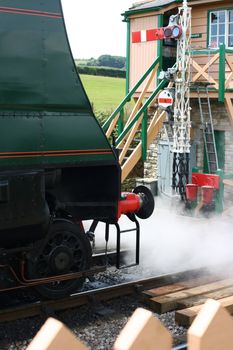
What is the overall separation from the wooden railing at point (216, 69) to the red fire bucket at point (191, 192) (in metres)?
2.06

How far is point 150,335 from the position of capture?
203cm

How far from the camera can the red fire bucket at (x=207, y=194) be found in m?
11.6

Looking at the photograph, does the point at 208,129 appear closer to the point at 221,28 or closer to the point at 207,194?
the point at 207,194

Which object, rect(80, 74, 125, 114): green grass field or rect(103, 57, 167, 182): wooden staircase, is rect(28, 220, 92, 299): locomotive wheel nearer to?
rect(103, 57, 167, 182): wooden staircase

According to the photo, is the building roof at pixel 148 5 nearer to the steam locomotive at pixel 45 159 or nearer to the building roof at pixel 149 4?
the building roof at pixel 149 4

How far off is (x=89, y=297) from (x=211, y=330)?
159 inches

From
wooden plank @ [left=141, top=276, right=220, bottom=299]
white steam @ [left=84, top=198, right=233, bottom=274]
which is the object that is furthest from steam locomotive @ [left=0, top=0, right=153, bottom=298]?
white steam @ [left=84, top=198, right=233, bottom=274]

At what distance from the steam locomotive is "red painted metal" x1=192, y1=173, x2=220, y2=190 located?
230 inches

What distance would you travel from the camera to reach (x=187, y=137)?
40.0ft

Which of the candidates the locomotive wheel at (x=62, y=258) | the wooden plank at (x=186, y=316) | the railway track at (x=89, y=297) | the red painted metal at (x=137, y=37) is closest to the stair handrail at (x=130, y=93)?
the red painted metal at (x=137, y=37)

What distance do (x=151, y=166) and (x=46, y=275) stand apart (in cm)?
973

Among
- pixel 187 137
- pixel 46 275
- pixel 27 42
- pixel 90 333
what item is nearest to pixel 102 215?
pixel 46 275

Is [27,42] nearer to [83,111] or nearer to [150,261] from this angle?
[83,111]

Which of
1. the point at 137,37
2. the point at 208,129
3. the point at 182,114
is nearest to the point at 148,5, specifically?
the point at 137,37
